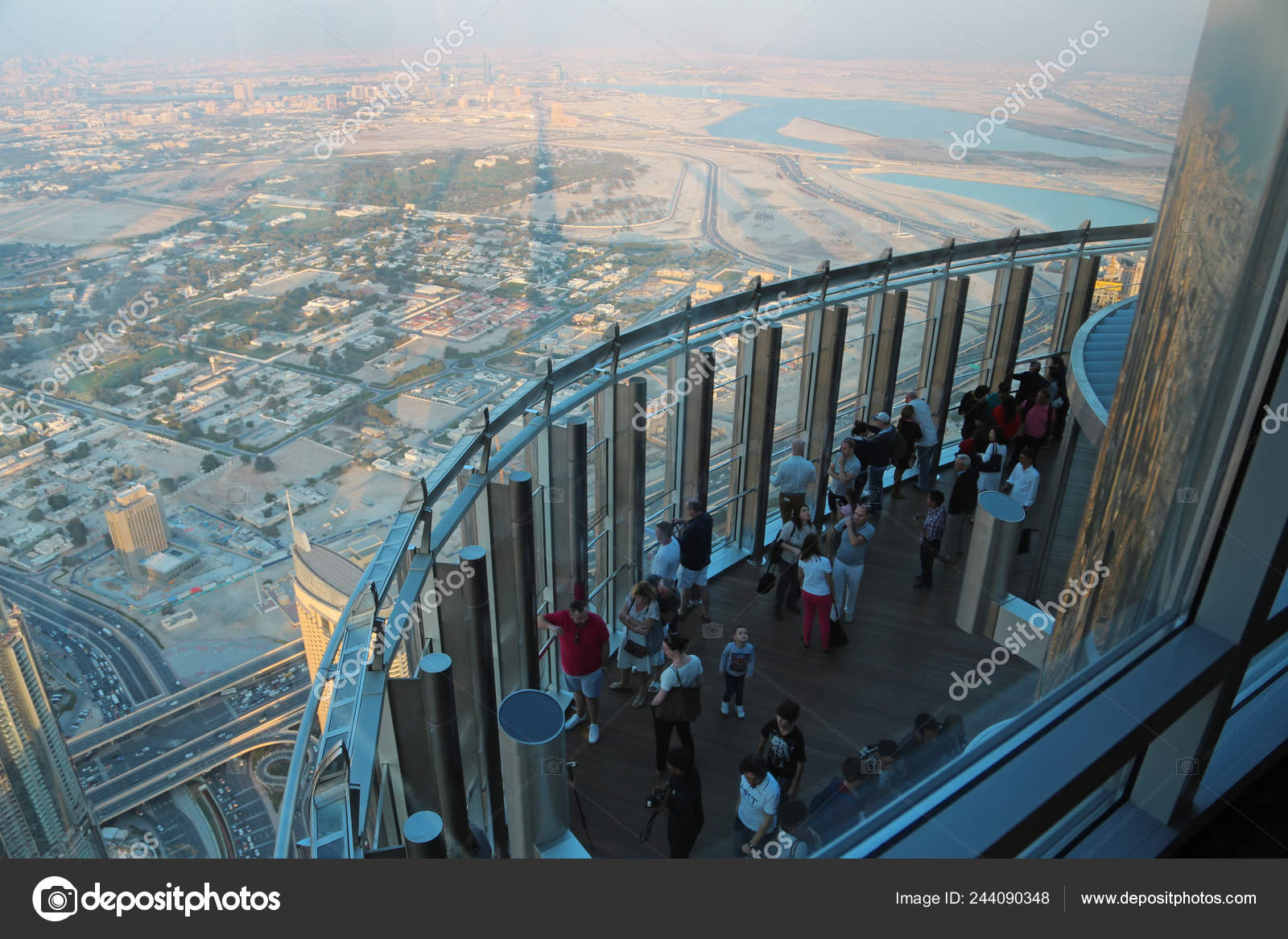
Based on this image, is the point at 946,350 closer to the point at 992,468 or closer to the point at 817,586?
the point at 992,468

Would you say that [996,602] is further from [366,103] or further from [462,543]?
[366,103]

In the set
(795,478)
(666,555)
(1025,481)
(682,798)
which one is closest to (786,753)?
(682,798)

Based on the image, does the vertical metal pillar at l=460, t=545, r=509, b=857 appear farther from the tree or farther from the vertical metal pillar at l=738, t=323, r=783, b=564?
the tree

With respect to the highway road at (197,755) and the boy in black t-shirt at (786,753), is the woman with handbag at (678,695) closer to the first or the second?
the boy in black t-shirt at (786,753)

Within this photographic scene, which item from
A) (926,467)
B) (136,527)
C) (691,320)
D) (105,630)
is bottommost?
(105,630)

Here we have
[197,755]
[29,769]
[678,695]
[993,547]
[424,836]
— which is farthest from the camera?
[197,755]

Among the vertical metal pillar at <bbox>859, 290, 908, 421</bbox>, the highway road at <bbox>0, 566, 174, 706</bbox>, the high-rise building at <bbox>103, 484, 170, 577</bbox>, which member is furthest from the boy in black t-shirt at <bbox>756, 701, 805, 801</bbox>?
the high-rise building at <bbox>103, 484, 170, 577</bbox>
